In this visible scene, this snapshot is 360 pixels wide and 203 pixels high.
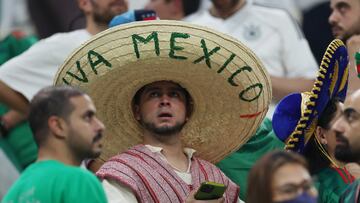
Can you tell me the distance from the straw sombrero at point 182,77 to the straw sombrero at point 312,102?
143mm

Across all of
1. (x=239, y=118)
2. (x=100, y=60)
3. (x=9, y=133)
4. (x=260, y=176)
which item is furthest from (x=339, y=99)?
(x=9, y=133)

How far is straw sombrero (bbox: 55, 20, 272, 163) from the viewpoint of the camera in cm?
771

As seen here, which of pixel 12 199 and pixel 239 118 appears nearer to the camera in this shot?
pixel 12 199

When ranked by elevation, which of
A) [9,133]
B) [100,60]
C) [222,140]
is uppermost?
[100,60]

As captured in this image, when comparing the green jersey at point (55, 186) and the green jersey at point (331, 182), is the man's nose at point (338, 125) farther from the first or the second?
the green jersey at point (55, 186)

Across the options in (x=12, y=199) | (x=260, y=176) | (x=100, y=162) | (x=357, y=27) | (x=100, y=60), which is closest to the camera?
(x=260, y=176)

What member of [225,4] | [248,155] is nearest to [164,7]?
[225,4]

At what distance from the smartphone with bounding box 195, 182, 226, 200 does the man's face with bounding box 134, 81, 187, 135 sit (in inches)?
20.9

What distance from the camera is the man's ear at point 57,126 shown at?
261 inches

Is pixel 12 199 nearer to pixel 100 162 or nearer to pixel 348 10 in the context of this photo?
pixel 100 162

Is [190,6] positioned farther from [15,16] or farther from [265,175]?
[265,175]

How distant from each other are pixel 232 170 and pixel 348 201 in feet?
4.50

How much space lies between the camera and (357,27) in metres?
9.41

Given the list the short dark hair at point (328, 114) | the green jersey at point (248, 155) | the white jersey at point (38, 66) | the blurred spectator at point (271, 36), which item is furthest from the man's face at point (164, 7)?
the short dark hair at point (328, 114)
